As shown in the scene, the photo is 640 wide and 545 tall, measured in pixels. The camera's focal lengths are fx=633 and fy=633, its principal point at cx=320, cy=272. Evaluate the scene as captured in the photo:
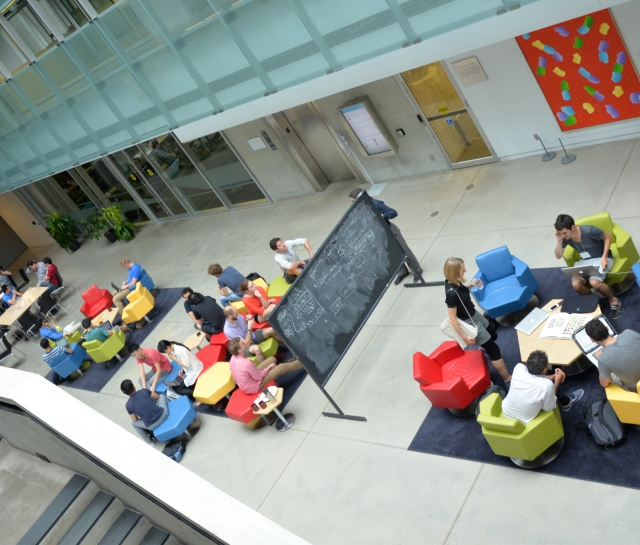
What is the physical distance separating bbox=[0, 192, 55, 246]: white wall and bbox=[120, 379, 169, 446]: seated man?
60.2 feet

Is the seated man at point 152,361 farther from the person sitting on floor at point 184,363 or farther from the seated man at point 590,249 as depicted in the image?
the seated man at point 590,249

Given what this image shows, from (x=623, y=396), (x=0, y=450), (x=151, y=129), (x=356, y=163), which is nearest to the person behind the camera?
(x=623, y=396)

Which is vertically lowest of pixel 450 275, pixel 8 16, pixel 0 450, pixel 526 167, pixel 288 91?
pixel 526 167

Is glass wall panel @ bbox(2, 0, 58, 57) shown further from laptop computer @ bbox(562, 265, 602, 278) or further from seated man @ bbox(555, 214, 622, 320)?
laptop computer @ bbox(562, 265, 602, 278)

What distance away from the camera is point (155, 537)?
6129mm

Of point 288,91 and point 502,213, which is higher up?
point 288,91

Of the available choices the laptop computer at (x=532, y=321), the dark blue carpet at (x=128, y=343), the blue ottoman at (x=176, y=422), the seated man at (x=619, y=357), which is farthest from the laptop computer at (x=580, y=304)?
the dark blue carpet at (x=128, y=343)

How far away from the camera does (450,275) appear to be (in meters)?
7.14

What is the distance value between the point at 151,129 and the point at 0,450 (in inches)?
288

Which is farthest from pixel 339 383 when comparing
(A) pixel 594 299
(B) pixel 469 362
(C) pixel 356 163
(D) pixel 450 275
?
(C) pixel 356 163

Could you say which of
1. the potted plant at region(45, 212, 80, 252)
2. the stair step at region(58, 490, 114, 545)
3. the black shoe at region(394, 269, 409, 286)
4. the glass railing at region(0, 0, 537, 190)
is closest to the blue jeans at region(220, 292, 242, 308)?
the black shoe at region(394, 269, 409, 286)

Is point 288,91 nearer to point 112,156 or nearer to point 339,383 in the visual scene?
point 339,383

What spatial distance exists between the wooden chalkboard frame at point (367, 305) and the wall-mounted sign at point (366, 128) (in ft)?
14.5

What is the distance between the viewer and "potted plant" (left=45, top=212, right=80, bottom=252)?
22.8m
